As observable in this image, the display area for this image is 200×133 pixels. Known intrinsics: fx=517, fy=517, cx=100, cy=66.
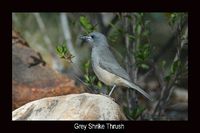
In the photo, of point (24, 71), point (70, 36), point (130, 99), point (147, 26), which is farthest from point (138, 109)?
point (70, 36)

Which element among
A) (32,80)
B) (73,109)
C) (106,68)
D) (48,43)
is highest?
(48,43)

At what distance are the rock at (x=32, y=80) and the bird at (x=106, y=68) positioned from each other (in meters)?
1.01

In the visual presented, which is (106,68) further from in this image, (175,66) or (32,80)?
(32,80)

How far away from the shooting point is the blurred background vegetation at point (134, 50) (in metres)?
9.16

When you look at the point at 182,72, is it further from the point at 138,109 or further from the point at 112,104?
the point at 112,104

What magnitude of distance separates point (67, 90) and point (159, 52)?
3.18 m

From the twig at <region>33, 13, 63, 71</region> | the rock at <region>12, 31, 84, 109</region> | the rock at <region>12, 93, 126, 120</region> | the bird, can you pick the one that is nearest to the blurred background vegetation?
the twig at <region>33, 13, 63, 71</region>

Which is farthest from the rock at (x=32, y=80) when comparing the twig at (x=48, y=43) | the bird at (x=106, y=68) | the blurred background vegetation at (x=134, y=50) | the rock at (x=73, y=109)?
the twig at (x=48, y=43)

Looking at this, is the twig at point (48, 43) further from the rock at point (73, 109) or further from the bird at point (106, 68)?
the rock at point (73, 109)

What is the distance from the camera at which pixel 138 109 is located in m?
9.09

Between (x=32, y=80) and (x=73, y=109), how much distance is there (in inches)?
88.2

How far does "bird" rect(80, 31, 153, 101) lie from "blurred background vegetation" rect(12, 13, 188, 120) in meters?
0.21

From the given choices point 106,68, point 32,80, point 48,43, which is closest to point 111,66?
point 106,68

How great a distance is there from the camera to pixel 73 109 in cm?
726
